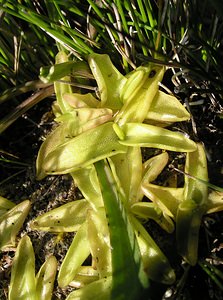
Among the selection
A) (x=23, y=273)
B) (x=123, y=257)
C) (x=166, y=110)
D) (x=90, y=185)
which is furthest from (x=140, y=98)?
(x=23, y=273)

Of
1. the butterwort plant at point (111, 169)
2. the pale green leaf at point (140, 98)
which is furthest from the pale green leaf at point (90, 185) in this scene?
the pale green leaf at point (140, 98)

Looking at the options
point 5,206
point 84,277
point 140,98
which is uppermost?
point 140,98

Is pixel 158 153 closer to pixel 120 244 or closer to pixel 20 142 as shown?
pixel 120 244

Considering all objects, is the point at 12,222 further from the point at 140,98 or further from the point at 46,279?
the point at 140,98

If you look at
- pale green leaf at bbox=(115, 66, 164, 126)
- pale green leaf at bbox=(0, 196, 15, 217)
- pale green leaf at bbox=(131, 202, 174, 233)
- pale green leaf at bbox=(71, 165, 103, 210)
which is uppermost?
pale green leaf at bbox=(115, 66, 164, 126)

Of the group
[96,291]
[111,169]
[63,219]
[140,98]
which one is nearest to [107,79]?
[140,98]

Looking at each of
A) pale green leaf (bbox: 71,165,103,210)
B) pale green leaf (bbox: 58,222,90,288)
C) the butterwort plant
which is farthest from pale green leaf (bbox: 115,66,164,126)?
pale green leaf (bbox: 58,222,90,288)

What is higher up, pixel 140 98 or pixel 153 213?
pixel 140 98

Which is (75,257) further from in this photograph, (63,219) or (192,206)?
(192,206)

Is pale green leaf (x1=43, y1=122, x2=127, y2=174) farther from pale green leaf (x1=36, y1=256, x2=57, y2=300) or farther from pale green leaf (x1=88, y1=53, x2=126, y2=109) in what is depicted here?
pale green leaf (x1=36, y1=256, x2=57, y2=300)

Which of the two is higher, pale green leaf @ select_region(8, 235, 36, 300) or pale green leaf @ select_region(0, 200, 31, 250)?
pale green leaf @ select_region(0, 200, 31, 250)

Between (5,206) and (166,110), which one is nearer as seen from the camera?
(166,110)
